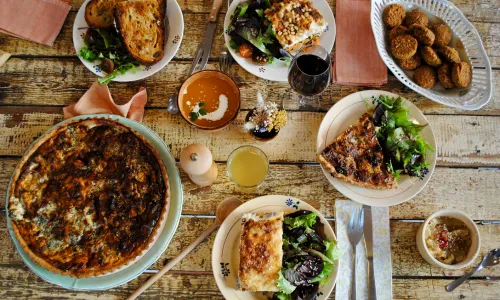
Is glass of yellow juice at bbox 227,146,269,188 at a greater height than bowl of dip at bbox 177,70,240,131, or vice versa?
bowl of dip at bbox 177,70,240,131

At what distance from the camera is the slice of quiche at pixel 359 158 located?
2.49 m

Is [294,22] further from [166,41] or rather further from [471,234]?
[471,234]

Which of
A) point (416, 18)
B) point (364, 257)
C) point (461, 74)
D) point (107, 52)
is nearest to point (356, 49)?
point (416, 18)

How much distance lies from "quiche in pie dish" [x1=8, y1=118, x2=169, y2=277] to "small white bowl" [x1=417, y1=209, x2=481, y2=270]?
150cm

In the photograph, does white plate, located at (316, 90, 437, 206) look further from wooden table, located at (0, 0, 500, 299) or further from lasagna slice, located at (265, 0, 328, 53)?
lasagna slice, located at (265, 0, 328, 53)

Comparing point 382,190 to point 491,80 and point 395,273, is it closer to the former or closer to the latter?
point 395,273

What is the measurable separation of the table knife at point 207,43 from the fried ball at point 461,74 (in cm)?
155

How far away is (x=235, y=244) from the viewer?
2.44 m

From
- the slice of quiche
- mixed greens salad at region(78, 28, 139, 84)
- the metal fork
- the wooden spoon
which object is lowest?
the wooden spoon

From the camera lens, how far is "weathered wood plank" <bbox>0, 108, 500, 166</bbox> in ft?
8.87

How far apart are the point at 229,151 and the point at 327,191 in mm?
664

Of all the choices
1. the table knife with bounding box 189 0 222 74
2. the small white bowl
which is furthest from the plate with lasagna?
the small white bowl

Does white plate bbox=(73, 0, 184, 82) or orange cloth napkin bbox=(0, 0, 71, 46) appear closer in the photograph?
white plate bbox=(73, 0, 184, 82)

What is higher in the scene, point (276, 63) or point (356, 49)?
point (356, 49)
